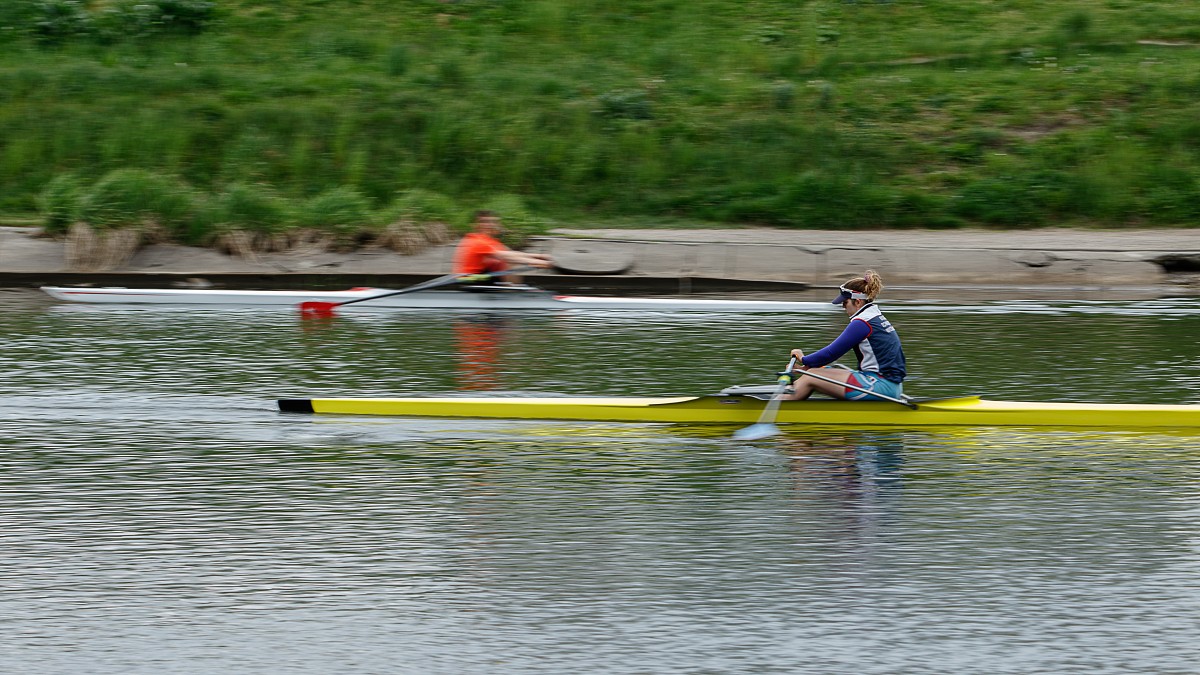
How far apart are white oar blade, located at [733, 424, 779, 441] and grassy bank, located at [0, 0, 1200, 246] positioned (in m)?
13.2

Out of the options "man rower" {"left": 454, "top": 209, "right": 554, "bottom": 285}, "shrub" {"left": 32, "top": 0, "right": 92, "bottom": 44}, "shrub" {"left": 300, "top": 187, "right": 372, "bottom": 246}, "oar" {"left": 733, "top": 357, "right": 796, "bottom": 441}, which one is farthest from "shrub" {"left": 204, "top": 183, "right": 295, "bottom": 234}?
"shrub" {"left": 32, "top": 0, "right": 92, "bottom": 44}

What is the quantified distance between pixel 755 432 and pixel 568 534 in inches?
117

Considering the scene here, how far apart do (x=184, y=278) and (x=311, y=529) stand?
14.5 m

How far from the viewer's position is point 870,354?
34.4 feet

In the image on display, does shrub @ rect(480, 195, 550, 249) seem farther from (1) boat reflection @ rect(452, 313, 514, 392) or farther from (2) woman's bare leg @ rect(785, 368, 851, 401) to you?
(2) woman's bare leg @ rect(785, 368, 851, 401)

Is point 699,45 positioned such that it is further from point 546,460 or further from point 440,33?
point 546,460

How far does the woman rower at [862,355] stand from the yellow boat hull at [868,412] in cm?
12

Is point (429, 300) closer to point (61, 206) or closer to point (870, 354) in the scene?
point (61, 206)

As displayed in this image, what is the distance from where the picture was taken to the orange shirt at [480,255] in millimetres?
Answer: 18359

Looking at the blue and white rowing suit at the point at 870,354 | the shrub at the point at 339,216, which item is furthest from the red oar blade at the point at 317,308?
the blue and white rowing suit at the point at 870,354

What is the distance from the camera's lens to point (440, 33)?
35.8 meters

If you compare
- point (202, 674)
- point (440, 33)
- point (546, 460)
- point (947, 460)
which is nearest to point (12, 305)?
point (546, 460)

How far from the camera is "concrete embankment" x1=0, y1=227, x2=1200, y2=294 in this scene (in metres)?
21.4

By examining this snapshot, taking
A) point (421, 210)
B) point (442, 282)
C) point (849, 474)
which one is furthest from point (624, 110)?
point (849, 474)
